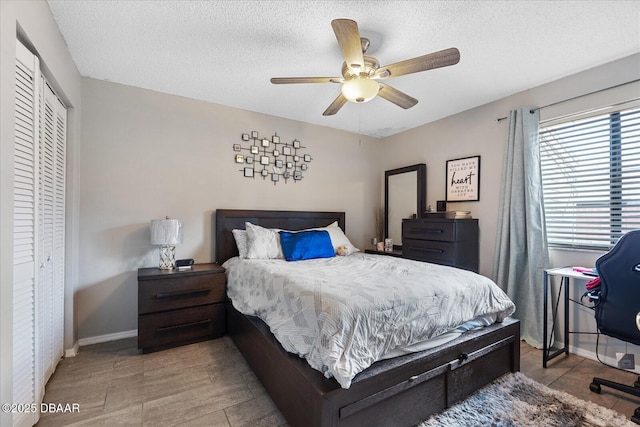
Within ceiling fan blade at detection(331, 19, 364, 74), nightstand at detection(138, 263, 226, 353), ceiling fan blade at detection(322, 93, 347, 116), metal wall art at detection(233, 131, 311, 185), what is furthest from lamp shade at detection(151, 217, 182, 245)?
ceiling fan blade at detection(331, 19, 364, 74)

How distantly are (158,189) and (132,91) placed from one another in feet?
3.32

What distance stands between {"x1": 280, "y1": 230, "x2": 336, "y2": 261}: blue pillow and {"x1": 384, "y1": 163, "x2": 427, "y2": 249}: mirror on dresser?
1.41m

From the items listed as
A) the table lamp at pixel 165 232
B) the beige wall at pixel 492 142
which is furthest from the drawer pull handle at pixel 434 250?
the table lamp at pixel 165 232

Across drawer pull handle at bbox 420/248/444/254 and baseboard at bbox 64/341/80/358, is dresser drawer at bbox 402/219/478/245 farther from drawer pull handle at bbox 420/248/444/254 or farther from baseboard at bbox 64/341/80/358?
baseboard at bbox 64/341/80/358

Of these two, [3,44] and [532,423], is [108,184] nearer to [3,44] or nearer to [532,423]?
[3,44]

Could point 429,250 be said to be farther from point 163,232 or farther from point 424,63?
point 163,232

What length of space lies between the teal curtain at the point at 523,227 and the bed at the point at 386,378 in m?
0.79

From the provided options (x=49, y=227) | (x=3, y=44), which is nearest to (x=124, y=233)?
(x=49, y=227)

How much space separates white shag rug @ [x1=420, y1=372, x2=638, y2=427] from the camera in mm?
1611

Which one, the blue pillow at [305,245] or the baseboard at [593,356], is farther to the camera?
the blue pillow at [305,245]

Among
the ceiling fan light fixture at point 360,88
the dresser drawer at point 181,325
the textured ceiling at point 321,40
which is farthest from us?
the dresser drawer at point 181,325

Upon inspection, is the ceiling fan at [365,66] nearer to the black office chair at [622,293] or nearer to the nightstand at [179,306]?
the black office chair at [622,293]

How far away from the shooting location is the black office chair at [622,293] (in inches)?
66.9

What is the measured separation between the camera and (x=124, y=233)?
277cm
